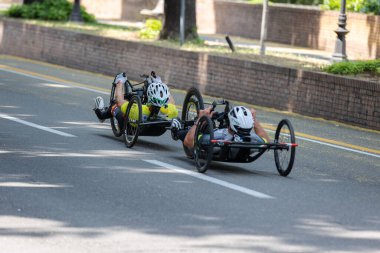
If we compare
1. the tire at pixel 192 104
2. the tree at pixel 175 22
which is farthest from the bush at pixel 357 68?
the tree at pixel 175 22

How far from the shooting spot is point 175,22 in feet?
96.3

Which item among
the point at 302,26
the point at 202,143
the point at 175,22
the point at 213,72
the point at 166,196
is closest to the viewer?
the point at 166,196

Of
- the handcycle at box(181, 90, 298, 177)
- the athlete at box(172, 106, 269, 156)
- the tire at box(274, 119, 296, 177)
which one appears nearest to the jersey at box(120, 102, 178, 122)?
the handcycle at box(181, 90, 298, 177)

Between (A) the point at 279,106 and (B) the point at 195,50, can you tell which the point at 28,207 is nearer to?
(A) the point at 279,106

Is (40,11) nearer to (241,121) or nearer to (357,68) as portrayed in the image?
(357,68)

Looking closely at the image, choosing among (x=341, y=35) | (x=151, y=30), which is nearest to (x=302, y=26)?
(x=151, y=30)

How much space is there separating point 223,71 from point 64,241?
599 inches

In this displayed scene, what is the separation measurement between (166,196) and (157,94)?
11.5ft

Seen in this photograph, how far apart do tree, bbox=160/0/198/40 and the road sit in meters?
12.6

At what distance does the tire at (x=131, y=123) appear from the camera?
45.3ft

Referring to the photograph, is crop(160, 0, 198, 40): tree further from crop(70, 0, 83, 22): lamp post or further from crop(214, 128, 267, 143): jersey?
crop(214, 128, 267, 143): jersey

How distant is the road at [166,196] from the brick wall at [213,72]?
2.76 m

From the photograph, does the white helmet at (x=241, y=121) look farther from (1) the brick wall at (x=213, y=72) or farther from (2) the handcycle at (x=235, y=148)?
(1) the brick wall at (x=213, y=72)

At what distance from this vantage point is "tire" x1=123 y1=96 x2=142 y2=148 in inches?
544
